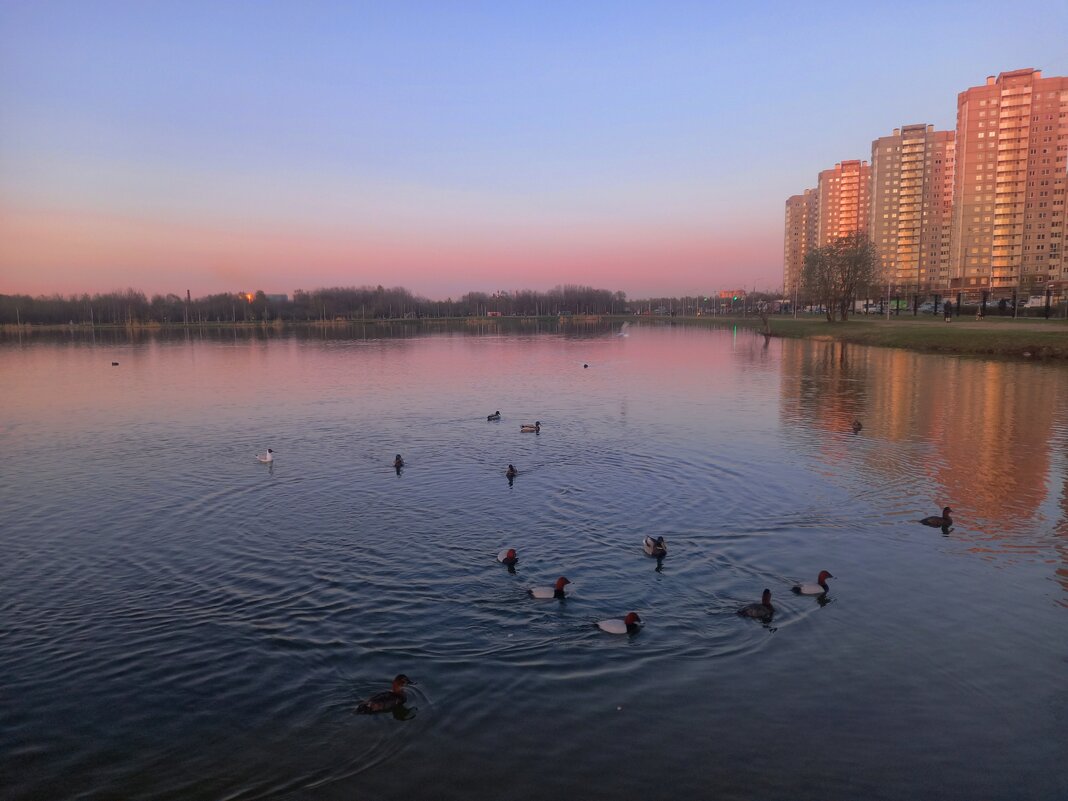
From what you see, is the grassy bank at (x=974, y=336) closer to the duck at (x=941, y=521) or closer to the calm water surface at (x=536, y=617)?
the calm water surface at (x=536, y=617)

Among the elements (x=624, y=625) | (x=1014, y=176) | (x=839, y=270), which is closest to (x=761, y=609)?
(x=624, y=625)

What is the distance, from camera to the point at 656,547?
15.0 metres

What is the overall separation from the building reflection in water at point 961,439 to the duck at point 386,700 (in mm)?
12703

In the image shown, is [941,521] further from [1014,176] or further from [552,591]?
[1014,176]

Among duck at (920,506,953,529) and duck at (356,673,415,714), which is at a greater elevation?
duck at (920,506,953,529)

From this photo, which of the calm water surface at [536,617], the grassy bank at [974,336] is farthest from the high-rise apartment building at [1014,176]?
the calm water surface at [536,617]

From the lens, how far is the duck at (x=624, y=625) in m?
12.0

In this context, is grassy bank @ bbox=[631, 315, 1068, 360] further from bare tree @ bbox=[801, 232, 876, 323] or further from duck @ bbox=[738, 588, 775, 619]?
duck @ bbox=[738, 588, 775, 619]

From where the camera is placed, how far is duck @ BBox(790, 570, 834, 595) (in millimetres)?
13242

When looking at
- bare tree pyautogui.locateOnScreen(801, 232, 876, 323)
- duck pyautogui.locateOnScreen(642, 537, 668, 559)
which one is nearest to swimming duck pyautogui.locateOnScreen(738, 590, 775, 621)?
duck pyautogui.locateOnScreen(642, 537, 668, 559)

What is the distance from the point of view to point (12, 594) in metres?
13.7

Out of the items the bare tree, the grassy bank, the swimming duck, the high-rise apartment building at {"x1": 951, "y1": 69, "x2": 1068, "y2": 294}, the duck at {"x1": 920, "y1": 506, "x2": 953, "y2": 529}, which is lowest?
the swimming duck

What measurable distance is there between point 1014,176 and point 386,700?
660 feet

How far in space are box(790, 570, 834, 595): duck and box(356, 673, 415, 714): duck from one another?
7.68 m
